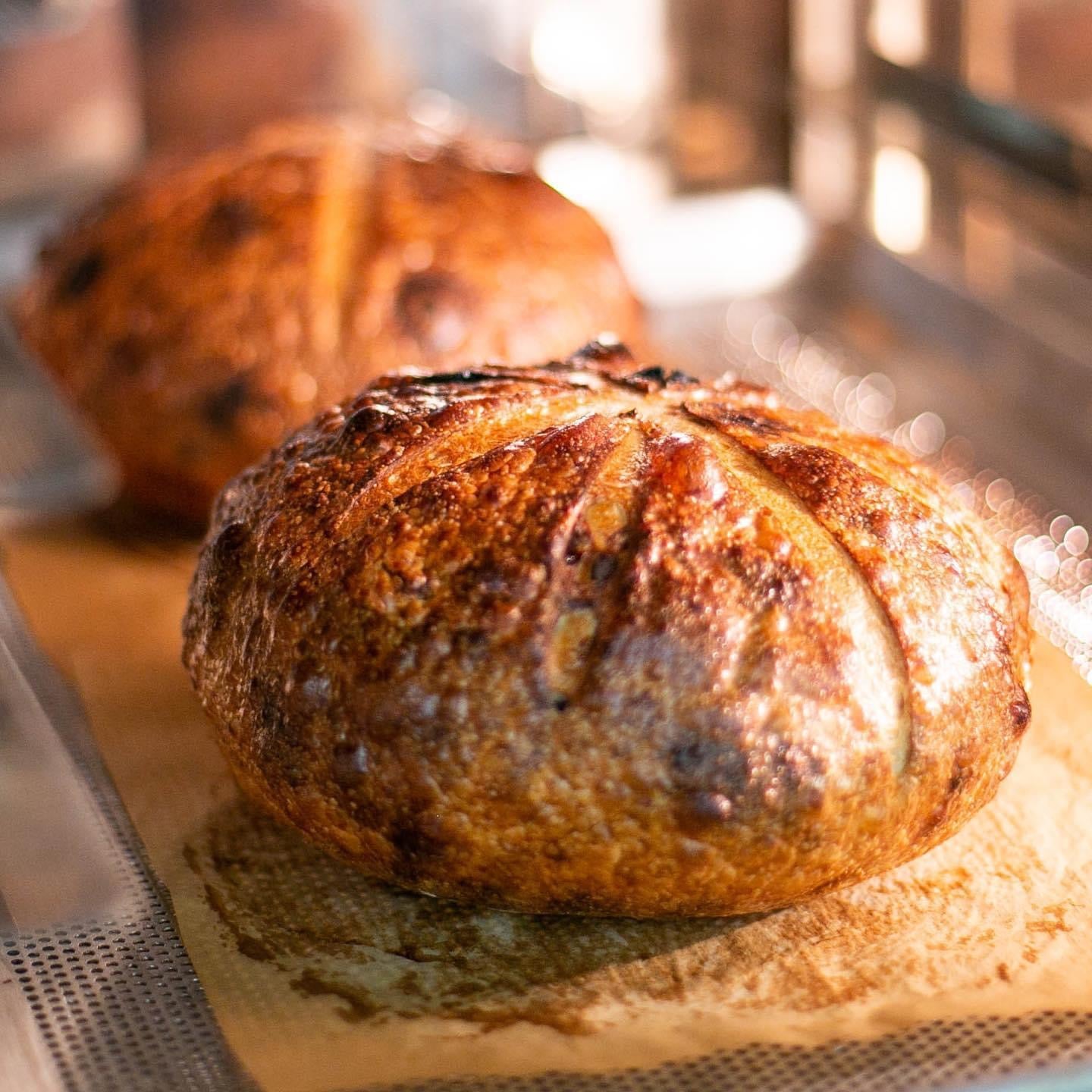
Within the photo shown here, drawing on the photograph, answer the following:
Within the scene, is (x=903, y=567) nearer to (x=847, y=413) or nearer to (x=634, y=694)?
(x=634, y=694)

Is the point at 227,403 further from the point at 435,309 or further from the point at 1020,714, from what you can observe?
the point at 1020,714

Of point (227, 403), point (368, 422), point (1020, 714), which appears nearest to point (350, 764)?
point (368, 422)

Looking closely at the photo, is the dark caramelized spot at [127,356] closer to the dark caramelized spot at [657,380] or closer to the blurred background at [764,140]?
the blurred background at [764,140]

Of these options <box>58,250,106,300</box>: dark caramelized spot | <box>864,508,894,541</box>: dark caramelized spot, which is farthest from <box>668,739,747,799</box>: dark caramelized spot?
<box>58,250,106,300</box>: dark caramelized spot

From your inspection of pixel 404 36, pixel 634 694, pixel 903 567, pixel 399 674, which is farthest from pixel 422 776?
pixel 404 36

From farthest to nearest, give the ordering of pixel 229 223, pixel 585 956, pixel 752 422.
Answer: pixel 229 223
pixel 752 422
pixel 585 956

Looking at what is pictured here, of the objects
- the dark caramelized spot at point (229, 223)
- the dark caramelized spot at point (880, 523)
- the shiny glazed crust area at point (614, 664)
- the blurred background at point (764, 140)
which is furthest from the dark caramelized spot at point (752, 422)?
the dark caramelized spot at point (229, 223)
